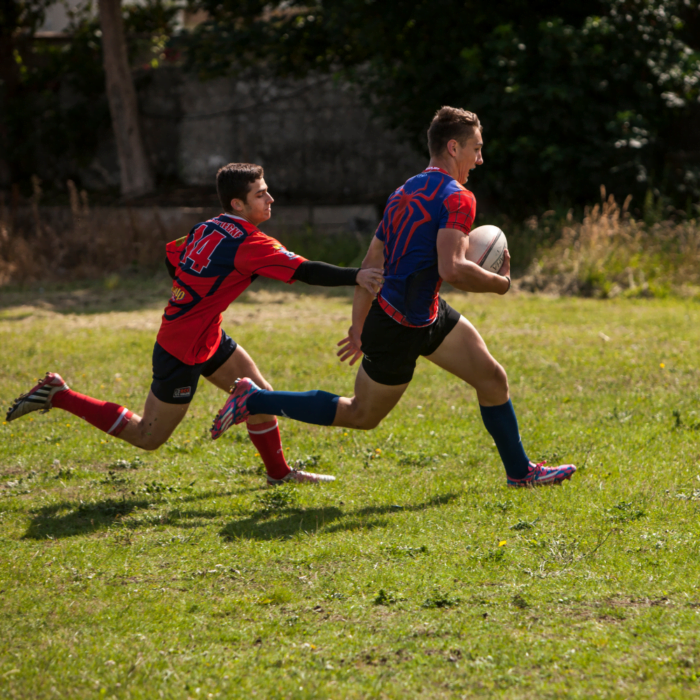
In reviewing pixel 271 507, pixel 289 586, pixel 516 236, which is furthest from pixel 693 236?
pixel 289 586

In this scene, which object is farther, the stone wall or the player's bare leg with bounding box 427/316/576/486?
the stone wall

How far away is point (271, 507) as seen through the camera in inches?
180

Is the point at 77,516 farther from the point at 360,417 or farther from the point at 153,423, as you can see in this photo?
the point at 360,417

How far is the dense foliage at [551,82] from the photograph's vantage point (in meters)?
13.0

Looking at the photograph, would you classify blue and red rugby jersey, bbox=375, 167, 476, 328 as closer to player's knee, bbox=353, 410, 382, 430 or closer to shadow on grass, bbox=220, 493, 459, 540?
player's knee, bbox=353, 410, 382, 430

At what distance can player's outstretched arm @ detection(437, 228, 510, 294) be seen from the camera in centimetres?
401

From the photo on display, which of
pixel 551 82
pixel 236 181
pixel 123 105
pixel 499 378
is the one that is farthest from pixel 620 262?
pixel 123 105

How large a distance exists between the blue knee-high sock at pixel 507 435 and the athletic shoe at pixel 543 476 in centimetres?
3

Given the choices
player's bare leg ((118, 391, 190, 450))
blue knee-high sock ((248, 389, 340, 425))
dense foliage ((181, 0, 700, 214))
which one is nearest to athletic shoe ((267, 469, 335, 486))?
blue knee-high sock ((248, 389, 340, 425))

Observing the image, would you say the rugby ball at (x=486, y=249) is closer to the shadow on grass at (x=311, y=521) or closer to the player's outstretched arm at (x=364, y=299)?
the player's outstretched arm at (x=364, y=299)

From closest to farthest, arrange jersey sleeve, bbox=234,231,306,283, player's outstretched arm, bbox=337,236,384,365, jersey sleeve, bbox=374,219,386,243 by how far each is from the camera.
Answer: jersey sleeve, bbox=234,231,306,283
jersey sleeve, bbox=374,219,386,243
player's outstretched arm, bbox=337,236,384,365

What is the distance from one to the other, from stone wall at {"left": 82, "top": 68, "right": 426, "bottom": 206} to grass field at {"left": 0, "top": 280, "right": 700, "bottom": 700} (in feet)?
36.5

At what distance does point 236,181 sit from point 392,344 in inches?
48.1

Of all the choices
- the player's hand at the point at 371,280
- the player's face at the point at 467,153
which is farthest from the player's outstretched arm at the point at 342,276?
the player's face at the point at 467,153
